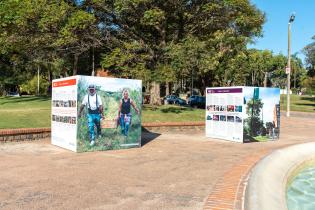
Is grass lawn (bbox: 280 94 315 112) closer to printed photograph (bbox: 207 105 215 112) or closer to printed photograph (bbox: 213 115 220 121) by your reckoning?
printed photograph (bbox: 207 105 215 112)

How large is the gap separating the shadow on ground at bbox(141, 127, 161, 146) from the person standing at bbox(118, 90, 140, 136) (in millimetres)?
1426

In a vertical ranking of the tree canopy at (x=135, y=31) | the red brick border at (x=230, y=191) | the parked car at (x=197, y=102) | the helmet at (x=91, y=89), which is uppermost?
the tree canopy at (x=135, y=31)

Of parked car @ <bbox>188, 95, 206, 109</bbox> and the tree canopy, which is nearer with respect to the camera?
the tree canopy

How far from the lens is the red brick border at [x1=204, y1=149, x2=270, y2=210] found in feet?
20.6

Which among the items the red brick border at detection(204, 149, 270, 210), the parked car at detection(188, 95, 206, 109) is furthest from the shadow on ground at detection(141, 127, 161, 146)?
the parked car at detection(188, 95, 206, 109)

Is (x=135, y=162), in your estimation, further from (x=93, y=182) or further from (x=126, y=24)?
(x=126, y=24)

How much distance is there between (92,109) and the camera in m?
12.3

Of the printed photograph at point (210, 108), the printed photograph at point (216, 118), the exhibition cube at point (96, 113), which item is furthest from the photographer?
the printed photograph at point (210, 108)

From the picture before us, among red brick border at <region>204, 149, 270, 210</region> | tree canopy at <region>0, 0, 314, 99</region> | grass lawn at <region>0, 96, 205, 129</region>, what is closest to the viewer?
red brick border at <region>204, 149, 270, 210</region>

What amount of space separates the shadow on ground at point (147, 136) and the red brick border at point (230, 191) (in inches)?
230

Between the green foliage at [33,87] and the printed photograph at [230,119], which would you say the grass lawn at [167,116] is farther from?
the green foliage at [33,87]

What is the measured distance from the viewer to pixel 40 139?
14.6 metres

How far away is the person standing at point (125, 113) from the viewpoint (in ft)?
42.8

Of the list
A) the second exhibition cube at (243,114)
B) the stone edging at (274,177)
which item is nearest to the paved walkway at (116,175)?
the stone edging at (274,177)
